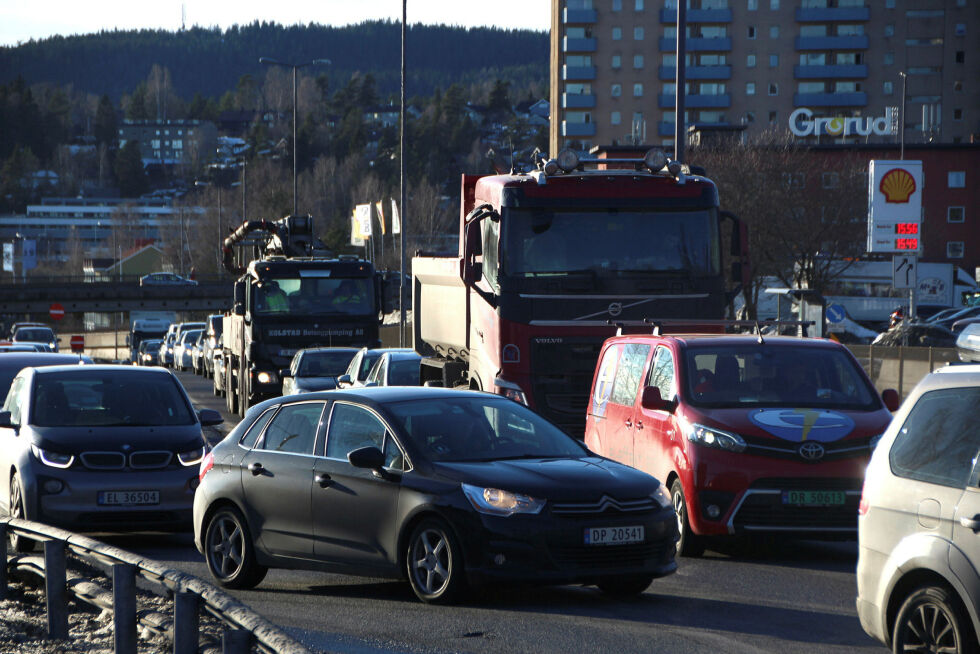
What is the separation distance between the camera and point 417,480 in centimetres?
880

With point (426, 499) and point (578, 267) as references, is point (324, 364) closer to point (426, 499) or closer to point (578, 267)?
point (578, 267)

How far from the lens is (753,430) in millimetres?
10969

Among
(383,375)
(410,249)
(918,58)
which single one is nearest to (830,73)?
(918,58)

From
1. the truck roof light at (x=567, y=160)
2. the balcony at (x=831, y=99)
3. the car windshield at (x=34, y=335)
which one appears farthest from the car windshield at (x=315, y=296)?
the balcony at (x=831, y=99)

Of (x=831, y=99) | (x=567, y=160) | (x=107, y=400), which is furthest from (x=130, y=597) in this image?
(x=831, y=99)

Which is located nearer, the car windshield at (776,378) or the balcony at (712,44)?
the car windshield at (776,378)

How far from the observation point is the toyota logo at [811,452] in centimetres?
1083

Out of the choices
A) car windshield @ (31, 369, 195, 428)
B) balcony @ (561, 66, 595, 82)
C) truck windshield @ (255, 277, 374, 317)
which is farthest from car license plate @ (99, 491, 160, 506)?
balcony @ (561, 66, 595, 82)

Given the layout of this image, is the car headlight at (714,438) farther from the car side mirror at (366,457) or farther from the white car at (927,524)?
the white car at (927,524)

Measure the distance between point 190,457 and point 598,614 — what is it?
17.0 feet

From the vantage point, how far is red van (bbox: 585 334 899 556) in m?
10.8

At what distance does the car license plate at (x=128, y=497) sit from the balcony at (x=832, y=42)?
341 feet

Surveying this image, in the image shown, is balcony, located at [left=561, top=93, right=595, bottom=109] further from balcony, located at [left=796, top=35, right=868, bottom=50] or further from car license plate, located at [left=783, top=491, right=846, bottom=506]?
car license plate, located at [left=783, top=491, right=846, bottom=506]

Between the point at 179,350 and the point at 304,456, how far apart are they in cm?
5065
